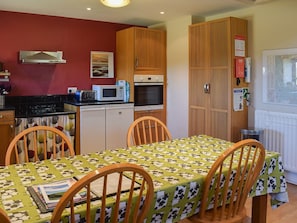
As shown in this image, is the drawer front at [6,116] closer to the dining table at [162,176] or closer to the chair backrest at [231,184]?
the dining table at [162,176]

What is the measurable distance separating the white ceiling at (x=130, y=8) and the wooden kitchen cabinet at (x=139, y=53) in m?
0.25

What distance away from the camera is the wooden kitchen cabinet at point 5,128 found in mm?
3682

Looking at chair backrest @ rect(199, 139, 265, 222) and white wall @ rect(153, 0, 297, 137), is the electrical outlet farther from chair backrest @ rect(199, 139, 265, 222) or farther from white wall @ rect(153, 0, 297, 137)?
chair backrest @ rect(199, 139, 265, 222)

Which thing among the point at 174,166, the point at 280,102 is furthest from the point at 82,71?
the point at 174,166

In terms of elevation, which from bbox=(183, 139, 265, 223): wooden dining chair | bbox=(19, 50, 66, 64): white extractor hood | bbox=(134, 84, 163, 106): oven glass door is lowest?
bbox=(183, 139, 265, 223): wooden dining chair

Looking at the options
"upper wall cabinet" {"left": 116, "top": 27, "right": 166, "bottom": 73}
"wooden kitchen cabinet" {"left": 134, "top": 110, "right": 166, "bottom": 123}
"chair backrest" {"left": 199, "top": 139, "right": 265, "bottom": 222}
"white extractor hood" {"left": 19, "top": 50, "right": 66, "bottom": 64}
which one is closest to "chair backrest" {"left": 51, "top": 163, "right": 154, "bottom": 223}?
"chair backrest" {"left": 199, "top": 139, "right": 265, "bottom": 222}

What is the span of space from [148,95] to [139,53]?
683 millimetres

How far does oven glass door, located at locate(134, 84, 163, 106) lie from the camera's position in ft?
15.8

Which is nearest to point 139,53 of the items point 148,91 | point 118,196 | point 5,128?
point 148,91

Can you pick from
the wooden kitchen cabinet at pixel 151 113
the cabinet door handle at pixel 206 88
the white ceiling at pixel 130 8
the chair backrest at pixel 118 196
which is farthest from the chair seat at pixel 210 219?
the wooden kitchen cabinet at pixel 151 113

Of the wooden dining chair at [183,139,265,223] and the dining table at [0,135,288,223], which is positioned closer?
the dining table at [0,135,288,223]

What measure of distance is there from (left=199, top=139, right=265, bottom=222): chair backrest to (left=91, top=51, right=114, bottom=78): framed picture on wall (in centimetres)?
356

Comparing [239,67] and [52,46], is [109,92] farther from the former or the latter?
[239,67]

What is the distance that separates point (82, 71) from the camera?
4871 mm
